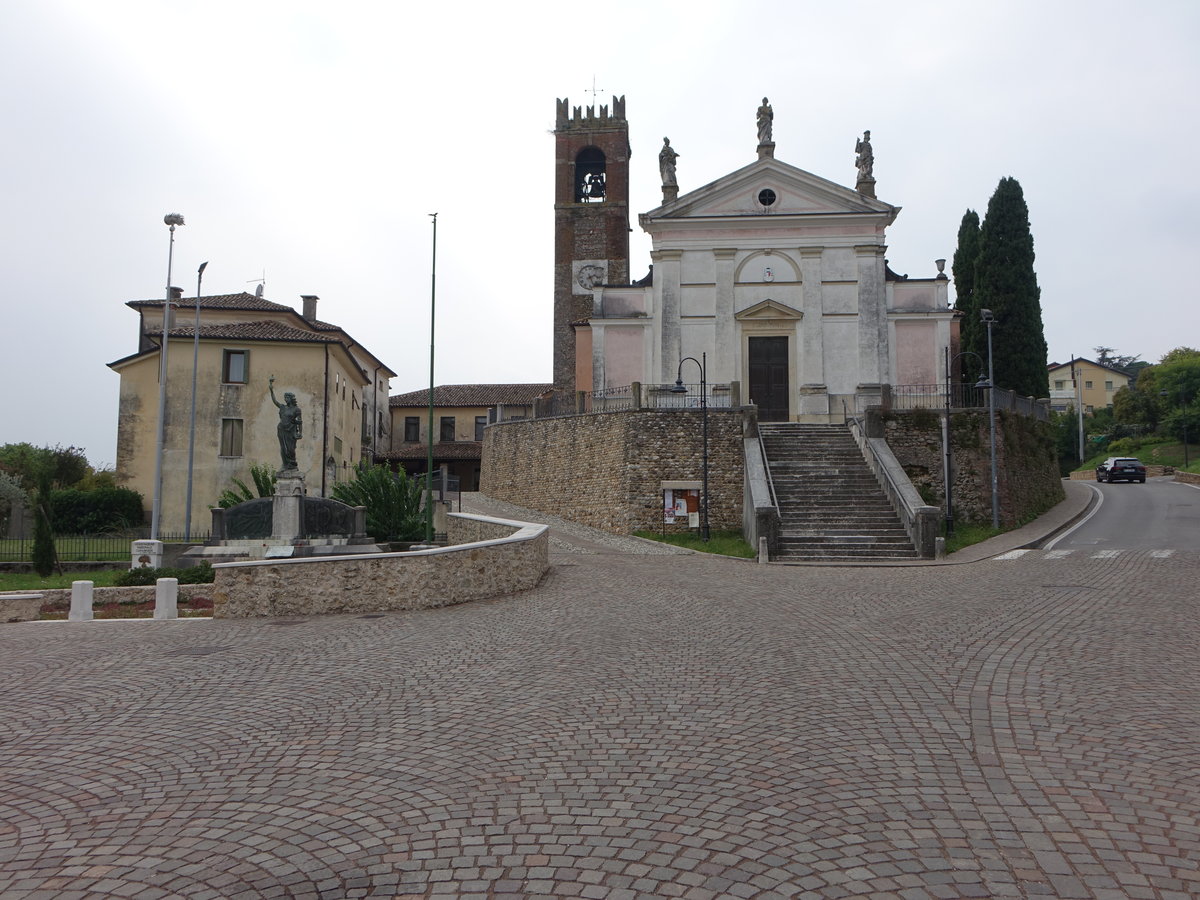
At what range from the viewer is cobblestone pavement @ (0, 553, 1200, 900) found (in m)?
3.84

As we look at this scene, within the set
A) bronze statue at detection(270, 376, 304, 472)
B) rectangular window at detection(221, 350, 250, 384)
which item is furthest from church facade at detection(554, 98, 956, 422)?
bronze statue at detection(270, 376, 304, 472)

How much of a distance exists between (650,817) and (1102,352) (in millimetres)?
115508

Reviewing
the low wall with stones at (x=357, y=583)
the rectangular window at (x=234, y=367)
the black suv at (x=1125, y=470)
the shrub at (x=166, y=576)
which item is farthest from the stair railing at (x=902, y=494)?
the black suv at (x=1125, y=470)

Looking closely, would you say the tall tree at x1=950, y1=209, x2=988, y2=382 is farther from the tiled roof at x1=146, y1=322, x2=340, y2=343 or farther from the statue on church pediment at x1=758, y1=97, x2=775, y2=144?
the tiled roof at x1=146, y1=322, x2=340, y2=343

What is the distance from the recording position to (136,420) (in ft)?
110

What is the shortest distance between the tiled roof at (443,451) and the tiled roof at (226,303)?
14302mm

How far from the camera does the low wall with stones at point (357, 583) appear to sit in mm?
12211

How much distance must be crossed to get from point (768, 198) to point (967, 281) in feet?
56.3

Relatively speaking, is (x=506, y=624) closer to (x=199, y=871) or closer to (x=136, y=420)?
(x=199, y=871)

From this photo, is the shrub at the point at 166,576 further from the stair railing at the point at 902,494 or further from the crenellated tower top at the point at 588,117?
the crenellated tower top at the point at 588,117

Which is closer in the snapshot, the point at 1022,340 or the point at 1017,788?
the point at 1017,788

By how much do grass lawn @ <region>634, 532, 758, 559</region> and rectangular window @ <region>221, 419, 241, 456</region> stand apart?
640 inches

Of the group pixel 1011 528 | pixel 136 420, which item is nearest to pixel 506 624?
pixel 1011 528

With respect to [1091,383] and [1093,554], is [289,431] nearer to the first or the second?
[1093,554]
